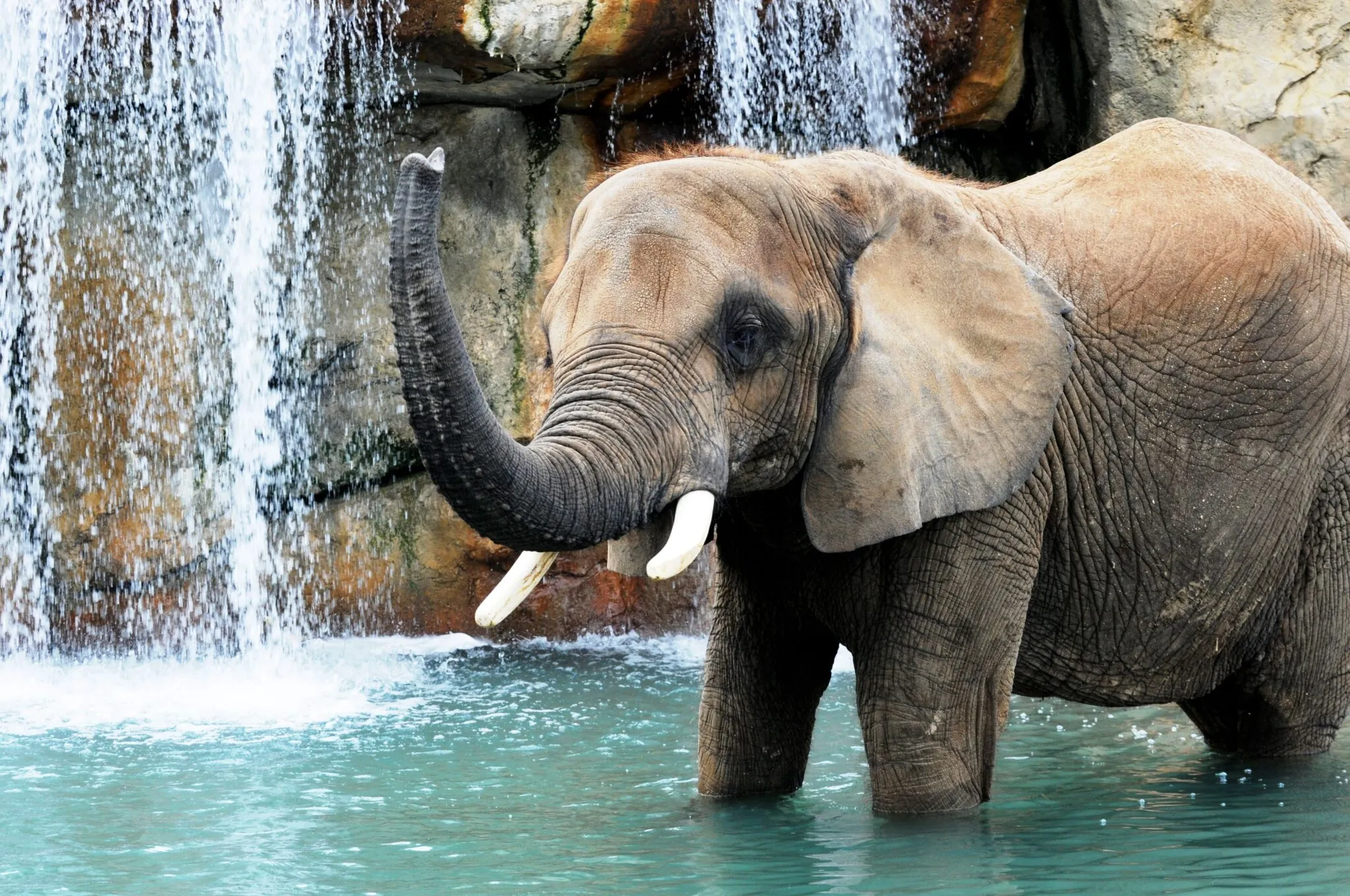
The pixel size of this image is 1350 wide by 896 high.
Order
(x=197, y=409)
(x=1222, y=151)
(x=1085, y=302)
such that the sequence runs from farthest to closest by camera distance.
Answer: (x=197, y=409) < (x=1222, y=151) < (x=1085, y=302)

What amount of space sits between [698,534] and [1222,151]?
2635 millimetres

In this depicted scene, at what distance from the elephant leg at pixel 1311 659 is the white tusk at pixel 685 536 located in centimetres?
248

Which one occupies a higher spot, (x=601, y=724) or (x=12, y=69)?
(x=12, y=69)

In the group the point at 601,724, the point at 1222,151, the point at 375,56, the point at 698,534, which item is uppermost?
the point at 375,56

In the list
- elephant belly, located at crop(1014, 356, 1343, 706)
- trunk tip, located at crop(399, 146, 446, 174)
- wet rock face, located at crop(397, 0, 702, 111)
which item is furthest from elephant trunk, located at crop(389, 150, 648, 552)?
wet rock face, located at crop(397, 0, 702, 111)

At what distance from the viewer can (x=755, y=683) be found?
6.23 metres

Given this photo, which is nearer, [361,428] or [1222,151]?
[1222,151]

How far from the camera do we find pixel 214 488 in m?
12.6

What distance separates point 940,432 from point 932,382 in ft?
0.48

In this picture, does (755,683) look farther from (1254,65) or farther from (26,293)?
(1254,65)

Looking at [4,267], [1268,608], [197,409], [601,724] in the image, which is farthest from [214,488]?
[1268,608]

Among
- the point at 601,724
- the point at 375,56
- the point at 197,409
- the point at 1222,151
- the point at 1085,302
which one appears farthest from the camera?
the point at 197,409

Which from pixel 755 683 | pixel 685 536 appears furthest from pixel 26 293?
pixel 685 536

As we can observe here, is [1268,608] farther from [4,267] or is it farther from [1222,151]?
[4,267]
